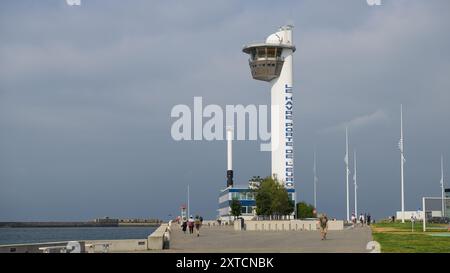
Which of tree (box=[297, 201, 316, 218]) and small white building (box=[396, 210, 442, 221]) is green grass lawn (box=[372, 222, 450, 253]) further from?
tree (box=[297, 201, 316, 218])

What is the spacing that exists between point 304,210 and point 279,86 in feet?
68.0

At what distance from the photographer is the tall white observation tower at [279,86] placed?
120375 mm

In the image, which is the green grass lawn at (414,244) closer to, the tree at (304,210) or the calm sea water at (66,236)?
the calm sea water at (66,236)

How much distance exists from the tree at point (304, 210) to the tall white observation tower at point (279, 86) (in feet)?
17.2

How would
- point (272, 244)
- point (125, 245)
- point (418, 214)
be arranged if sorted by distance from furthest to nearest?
1. point (418, 214)
2. point (272, 244)
3. point (125, 245)

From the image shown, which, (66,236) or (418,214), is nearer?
(418,214)

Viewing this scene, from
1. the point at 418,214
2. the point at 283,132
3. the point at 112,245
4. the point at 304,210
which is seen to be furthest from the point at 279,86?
the point at 112,245

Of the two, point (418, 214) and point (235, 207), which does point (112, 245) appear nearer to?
point (418, 214)

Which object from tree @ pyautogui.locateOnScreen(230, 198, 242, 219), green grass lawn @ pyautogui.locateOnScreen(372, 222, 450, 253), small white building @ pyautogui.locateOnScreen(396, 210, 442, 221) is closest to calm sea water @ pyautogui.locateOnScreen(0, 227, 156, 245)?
tree @ pyautogui.locateOnScreen(230, 198, 242, 219)

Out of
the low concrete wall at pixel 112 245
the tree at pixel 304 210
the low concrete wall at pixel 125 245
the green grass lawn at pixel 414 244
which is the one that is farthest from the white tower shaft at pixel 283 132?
the low concrete wall at pixel 125 245

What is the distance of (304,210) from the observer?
123 meters
